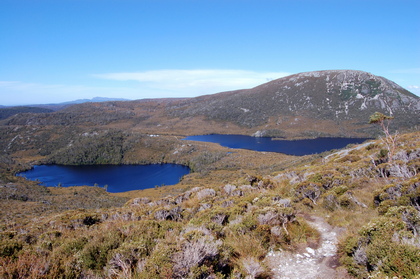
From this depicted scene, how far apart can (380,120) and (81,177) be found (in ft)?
412

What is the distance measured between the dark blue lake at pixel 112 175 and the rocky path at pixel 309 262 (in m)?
92.3

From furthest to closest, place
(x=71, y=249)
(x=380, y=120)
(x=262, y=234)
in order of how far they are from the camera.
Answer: (x=380, y=120), (x=262, y=234), (x=71, y=249)

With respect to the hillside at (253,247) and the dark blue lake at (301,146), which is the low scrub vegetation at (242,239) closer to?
the hillside at (253,247)

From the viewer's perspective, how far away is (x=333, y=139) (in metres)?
174

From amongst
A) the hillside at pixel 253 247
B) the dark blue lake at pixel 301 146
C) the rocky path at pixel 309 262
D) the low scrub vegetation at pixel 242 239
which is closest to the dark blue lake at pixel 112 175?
the dark blue lake at pixel 301 146

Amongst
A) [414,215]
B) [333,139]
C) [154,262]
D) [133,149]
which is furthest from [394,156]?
[333,139]

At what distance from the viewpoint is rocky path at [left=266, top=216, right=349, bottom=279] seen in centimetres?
603

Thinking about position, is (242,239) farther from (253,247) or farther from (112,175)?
(112,175)

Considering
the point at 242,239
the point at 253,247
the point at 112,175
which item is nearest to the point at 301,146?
the point at 112,175

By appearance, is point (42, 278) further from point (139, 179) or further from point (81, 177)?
point (81, 177)

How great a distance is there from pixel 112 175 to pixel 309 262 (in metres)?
123

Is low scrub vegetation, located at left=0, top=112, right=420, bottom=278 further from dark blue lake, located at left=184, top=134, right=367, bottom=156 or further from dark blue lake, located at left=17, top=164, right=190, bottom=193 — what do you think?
dark blue lake, located at left=184, top=134, right=367, bottom=156

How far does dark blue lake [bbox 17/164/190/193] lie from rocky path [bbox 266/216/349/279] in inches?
3632

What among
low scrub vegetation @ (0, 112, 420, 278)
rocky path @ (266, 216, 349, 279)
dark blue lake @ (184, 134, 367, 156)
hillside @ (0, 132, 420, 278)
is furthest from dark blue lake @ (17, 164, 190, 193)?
rocky path @ (266, 216, 349, 279)
